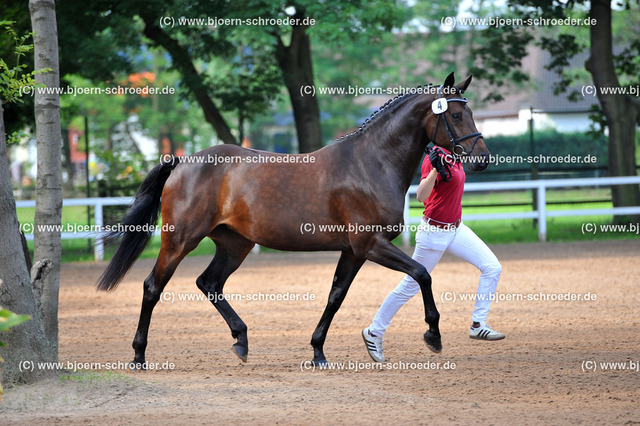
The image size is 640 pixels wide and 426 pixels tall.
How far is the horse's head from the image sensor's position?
19.1 feet

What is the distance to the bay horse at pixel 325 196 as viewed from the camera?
19.7 feet

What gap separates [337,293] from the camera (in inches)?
247

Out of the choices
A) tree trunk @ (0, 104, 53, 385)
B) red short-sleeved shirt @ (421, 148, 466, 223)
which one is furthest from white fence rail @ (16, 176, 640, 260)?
tree trunk @ (0, 104, 53, 385)

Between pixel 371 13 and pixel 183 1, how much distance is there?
369 centimetres

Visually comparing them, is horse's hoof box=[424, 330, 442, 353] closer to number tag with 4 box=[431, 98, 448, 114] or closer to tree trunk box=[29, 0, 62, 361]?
number tag with 4 box=[431, 98, 448, 114]

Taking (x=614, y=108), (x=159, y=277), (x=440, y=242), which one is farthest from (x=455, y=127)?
(x=614, y=108)

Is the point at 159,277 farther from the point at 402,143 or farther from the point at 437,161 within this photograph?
the point at 437,161

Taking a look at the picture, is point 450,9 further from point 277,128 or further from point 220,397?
point 220,397

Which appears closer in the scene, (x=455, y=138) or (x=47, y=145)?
(x=47, y=145)

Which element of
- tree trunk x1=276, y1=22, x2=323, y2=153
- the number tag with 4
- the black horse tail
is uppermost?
tree trunk x1=276, y1=22, x2=323, y2=153

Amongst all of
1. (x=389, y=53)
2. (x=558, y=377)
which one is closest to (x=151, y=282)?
(x=558, y=377)

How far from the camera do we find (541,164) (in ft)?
63.3

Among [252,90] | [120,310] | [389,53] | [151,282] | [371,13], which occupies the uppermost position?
[389,53]

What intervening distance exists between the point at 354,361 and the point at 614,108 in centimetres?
1230
